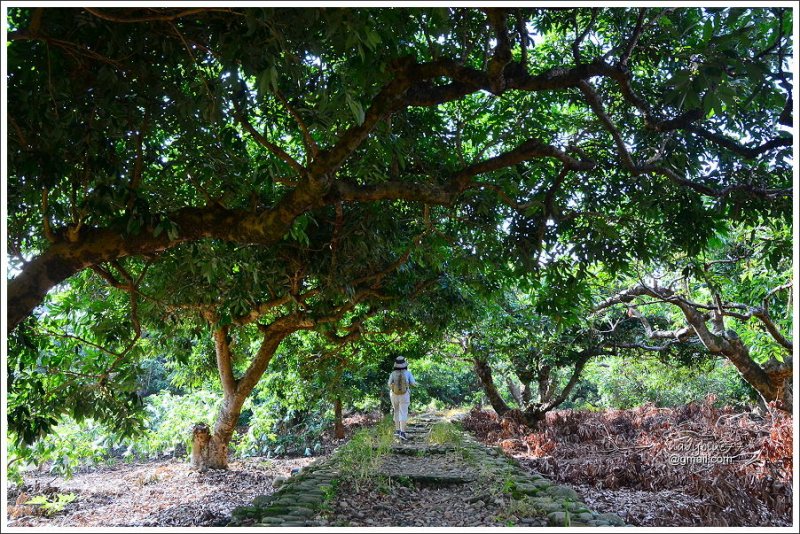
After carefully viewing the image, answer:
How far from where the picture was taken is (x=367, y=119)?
11.3 feet

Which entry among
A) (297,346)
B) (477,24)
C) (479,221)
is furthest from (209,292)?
(297,346)

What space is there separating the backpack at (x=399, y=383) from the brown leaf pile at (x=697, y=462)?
2445 mm

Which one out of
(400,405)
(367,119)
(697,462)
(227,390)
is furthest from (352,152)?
(400,405)

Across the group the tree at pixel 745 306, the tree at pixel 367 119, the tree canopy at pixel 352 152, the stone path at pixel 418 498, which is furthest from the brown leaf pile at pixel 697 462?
the tree at pixel 367 119

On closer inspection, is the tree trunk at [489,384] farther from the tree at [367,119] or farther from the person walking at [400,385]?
the tree at [367,119]

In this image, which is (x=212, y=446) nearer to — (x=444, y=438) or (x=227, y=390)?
(x=227, y=390)

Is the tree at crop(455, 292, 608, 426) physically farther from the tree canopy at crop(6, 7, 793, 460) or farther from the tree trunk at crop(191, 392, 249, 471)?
the tree trunk at crop(191, 392, 249, 471)

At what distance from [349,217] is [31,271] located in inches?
111

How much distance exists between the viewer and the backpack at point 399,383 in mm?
10461

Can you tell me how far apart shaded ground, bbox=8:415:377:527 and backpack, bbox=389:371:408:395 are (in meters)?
2.75

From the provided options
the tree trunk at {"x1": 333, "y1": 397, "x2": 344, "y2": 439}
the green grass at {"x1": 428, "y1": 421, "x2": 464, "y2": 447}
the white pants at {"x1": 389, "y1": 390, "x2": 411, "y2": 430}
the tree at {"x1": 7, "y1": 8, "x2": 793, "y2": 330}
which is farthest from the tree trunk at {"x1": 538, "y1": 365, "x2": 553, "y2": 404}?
the tree at {"x1": 7, "y1": 8, "x2": 793, "y2": 330}

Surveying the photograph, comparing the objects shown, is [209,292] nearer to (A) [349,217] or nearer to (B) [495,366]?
(A) [349,217]

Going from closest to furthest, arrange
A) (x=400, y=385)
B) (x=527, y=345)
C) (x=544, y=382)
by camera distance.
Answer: (x=400, y=385) < (x=527, y=345) < (x=544, y=382)

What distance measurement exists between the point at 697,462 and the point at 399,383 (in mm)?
5210
